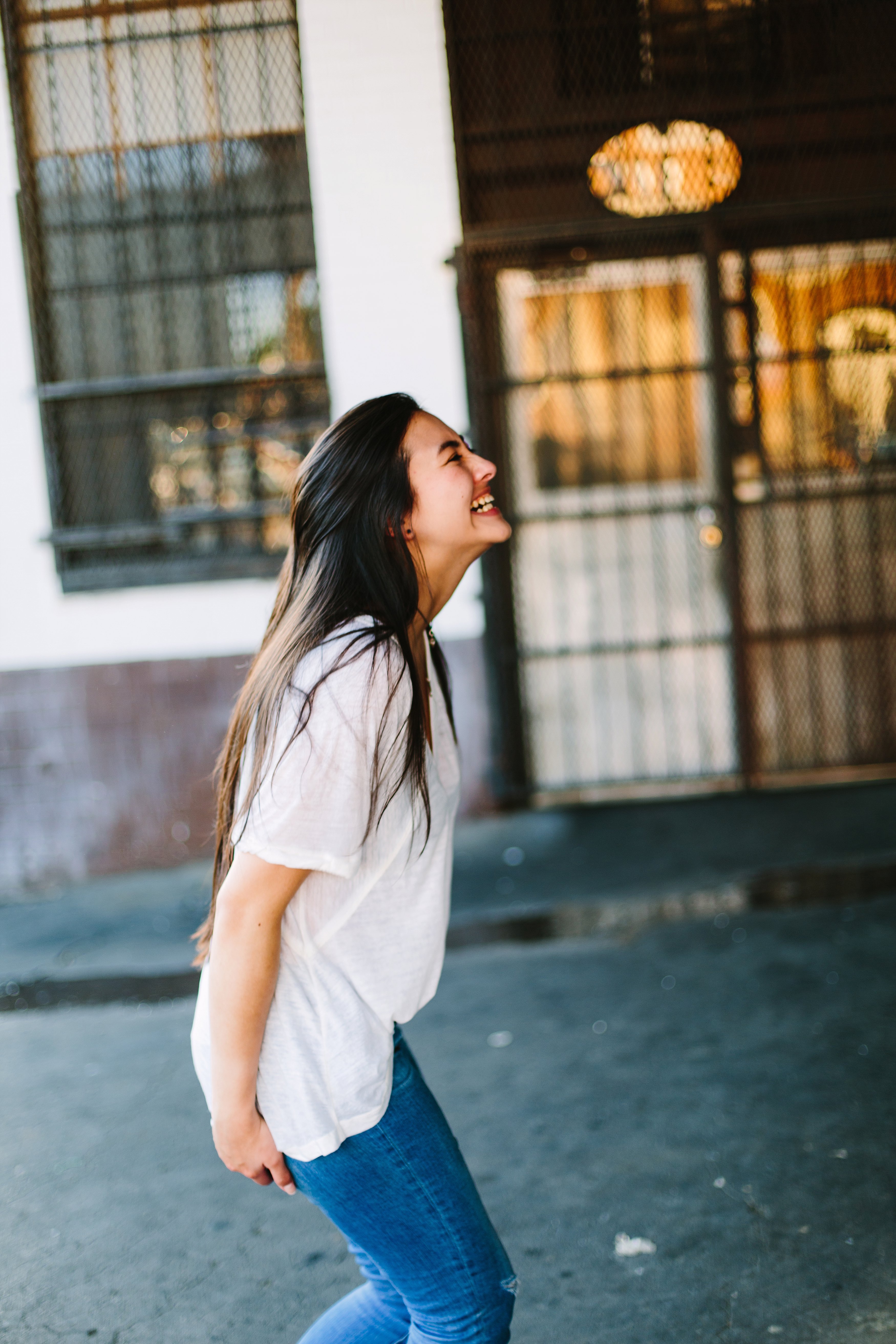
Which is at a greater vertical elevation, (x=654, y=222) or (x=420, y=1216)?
(x=654, y=222)

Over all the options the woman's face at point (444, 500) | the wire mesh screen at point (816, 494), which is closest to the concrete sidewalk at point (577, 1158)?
the woman's face at point (444, 500)

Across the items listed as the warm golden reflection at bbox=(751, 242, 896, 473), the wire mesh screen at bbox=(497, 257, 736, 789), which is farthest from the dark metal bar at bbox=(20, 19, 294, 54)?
the warm golden reflection at bbox=(751, 242, 896, 473)

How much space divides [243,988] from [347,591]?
21.9 inches

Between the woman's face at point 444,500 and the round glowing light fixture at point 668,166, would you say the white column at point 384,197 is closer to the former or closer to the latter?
the round glowing light fixture at point 668,166

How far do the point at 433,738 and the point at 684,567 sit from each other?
4.94 m

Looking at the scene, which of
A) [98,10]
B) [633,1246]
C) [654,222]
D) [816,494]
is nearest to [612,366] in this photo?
[654,222]

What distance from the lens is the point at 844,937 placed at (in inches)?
180

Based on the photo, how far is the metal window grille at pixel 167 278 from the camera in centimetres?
621

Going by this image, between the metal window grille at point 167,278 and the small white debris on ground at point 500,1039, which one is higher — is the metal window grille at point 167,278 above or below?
above

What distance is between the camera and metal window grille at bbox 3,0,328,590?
6.21 m

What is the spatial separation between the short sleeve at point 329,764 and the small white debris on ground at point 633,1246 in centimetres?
168

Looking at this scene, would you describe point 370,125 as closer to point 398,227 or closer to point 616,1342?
point 398,227

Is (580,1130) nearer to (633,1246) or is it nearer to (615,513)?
(633,1246)

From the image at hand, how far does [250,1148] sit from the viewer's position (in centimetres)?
161
